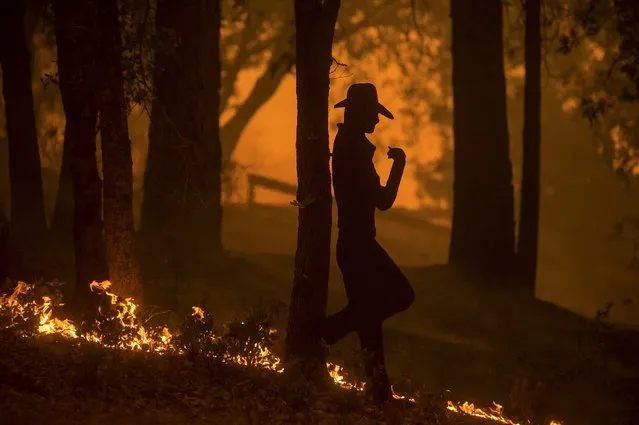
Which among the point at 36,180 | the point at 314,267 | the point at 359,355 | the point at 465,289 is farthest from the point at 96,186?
the point at 465,289

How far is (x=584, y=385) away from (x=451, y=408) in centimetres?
413

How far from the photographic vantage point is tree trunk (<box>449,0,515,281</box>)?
675 inches

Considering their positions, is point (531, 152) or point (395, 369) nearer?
point (395, 369)

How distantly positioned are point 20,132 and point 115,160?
6.55m

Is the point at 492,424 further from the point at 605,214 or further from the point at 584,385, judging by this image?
the point at 605,214

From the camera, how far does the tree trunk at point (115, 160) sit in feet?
33.4

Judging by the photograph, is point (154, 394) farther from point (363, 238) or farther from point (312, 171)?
point (312, 171)

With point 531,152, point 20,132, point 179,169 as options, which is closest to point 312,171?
point 179,169

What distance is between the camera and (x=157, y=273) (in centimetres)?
1465

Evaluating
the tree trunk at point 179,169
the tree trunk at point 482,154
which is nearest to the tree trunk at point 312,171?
the tree trunk at point 179,169

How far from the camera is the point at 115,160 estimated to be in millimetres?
10180

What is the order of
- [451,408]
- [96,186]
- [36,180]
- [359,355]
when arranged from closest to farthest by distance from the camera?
[359,355] → [451,408] → [96,186] → [36,180]

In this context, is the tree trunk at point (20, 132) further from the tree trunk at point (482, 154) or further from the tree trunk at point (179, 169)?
the tree trunk at point (482, 154)

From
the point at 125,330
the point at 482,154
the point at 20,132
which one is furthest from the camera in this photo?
the point at 482,154
